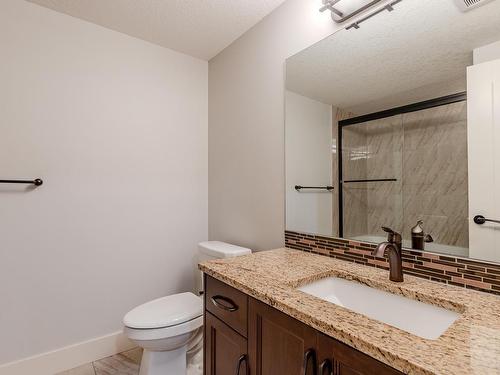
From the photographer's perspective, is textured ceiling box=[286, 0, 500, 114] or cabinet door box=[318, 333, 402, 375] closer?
cabinet door box=[318, 333, 402, 375]

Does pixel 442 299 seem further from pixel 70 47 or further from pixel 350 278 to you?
pixel 70 47

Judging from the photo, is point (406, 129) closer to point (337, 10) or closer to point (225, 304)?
point (337, 10)

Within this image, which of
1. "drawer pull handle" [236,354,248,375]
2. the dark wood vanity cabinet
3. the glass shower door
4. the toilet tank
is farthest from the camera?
the toilet tank

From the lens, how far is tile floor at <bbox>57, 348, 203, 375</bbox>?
1.81m

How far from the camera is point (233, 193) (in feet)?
7.18

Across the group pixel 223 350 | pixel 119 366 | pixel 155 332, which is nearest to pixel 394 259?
pixel 223 350

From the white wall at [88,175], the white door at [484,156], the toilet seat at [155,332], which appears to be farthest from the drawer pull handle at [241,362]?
the white wall at [88,175]

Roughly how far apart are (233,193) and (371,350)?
1634 mm

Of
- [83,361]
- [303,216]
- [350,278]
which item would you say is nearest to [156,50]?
[303,216]

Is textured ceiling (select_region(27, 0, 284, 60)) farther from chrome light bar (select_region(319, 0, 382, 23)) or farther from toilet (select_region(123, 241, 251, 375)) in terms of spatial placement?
toilet (select_region(123, 241, 251, 375))

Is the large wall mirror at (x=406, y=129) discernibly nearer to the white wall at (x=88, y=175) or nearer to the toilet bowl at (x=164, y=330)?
the toilet bowl at (x=164, y=330)

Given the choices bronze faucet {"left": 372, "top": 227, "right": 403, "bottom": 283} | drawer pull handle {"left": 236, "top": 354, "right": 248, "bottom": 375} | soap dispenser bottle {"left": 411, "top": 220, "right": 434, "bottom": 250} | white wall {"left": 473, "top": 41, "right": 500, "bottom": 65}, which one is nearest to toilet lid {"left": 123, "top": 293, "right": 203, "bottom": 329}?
drawer pull handle {"left": 236, "top": 354, "right": 248, "bottom": 375}

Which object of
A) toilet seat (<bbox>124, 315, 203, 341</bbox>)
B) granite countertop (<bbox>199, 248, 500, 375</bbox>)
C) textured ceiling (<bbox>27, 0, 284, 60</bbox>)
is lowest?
toilet seat (<bbox>124, 315, 203, 341</bbox>)

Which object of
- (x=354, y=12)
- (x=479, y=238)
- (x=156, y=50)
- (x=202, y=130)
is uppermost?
(x=156, y=50)
